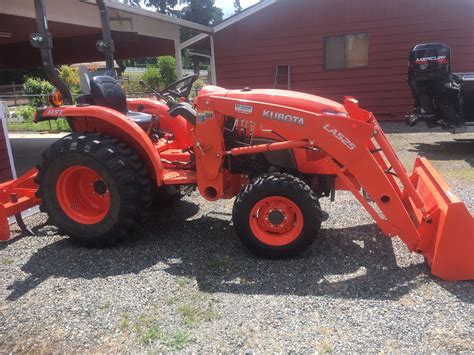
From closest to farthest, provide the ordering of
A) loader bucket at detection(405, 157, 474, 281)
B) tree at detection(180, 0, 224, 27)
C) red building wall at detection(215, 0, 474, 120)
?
1. loader bucket at detection(405, 157, 474, 281)
2. red building wall at detection(215, 0, 474, 120)
3. tree at detection(180, 0, 224, 27)

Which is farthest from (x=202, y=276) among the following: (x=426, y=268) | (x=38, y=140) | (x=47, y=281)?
(x=38, y=140)

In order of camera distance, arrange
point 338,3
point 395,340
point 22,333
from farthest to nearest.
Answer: point 338,3, point 22,333, point 395,340

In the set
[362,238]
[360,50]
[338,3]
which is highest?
[338,3]

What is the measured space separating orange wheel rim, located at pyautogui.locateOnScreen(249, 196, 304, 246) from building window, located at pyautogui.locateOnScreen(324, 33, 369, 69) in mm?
9327

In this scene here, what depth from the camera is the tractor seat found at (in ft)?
13.7

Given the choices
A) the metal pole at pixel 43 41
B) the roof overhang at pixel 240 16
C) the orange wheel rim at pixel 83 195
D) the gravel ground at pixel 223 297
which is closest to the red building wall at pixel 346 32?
the roof overhang at pixel 240 16

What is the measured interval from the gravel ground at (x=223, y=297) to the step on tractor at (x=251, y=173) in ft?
0.78

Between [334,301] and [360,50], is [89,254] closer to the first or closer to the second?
[334,301]

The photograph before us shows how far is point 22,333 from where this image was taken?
2.69 metres

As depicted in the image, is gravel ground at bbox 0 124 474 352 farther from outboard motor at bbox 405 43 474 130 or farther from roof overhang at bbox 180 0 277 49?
roof overhang at bbox 180 0 277 49

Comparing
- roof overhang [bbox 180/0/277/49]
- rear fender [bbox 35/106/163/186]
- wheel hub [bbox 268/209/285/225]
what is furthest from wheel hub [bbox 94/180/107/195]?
roof overhang [bbox 180/0/277/49]

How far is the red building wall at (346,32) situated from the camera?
11.0 metres

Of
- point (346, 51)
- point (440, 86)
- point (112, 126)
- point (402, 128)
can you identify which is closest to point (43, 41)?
point (112, 126)

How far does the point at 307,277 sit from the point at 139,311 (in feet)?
3.93
